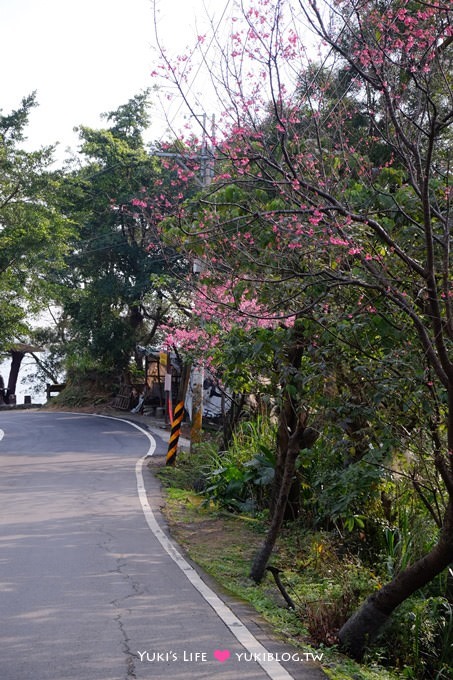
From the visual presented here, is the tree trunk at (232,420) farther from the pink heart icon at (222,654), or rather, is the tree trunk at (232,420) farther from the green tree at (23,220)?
the green tree at (23,220)

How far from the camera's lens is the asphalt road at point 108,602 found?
596cm

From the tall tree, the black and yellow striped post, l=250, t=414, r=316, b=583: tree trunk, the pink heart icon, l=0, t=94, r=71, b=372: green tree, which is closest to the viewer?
the pink heart icon

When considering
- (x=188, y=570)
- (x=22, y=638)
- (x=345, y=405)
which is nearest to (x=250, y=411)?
(x=188, y=570)

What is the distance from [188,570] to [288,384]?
2.59 m

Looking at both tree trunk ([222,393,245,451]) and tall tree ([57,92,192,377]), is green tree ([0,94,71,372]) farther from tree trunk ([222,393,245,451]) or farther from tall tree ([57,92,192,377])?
tree trunk ([222,393,245,451])

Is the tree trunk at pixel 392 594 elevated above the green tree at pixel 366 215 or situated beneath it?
situated beneath

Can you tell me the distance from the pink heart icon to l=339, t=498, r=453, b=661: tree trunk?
1.24 meters

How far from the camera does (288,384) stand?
8797 mm

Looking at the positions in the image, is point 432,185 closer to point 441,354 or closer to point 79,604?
point 441,354

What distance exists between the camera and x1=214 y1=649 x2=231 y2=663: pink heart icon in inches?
241

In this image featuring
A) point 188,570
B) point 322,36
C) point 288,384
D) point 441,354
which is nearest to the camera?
point 441,354

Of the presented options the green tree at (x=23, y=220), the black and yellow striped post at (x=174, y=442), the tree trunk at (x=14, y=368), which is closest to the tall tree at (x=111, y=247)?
the green tree at (x=23, y=220)

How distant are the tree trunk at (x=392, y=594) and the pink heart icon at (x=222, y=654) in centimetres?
124

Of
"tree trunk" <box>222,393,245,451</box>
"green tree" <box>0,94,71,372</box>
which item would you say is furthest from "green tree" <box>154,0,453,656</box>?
"green tree" <box>0,94,71,372</box>
